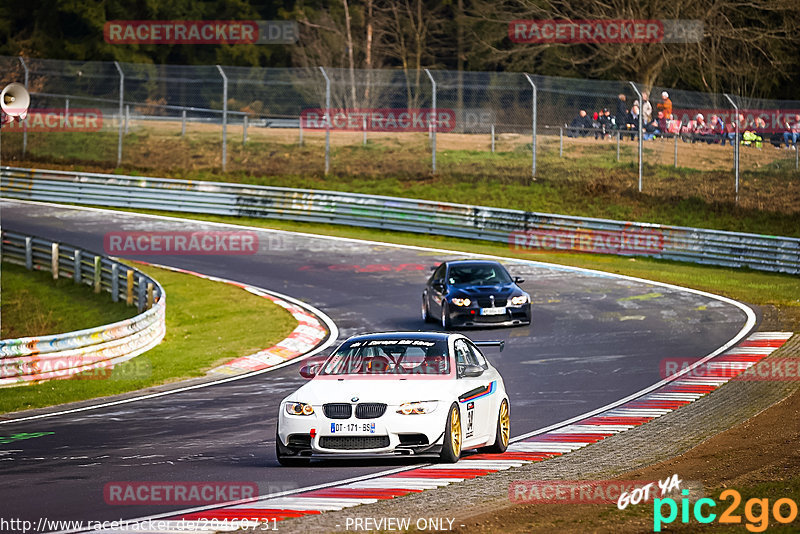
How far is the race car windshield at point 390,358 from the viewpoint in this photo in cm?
1163

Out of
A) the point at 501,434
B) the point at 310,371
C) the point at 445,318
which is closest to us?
the point at 310,371

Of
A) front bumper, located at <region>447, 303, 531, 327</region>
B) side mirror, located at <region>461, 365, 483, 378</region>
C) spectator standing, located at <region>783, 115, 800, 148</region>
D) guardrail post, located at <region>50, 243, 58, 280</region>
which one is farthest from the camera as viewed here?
spectator standing, located at <region>783, 115, 800, 148</region>

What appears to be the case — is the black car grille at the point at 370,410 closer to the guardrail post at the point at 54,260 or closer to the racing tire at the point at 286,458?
the racing tire at the point at 286,458

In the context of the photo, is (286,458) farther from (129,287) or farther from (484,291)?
(129,287)

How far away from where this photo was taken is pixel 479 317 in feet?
69.9

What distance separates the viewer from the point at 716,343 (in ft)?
64.5

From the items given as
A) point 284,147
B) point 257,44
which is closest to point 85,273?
point 284,147

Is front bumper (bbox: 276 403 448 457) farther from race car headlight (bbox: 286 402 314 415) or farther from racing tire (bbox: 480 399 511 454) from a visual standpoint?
racing tire (bbox: 480 399 511 454)

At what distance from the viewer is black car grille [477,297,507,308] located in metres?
21.3

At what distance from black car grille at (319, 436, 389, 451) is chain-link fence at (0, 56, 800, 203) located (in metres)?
23.1

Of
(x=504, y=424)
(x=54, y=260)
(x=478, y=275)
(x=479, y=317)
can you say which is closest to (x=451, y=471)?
(x=504, y=424)

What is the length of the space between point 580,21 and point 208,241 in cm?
1940

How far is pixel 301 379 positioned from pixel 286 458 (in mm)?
6842

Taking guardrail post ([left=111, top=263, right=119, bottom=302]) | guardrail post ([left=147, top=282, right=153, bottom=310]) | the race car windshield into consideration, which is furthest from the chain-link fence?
the race car windshield
